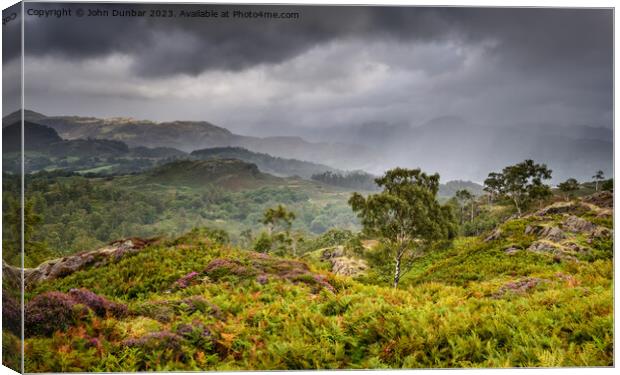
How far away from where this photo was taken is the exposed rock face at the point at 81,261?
7.98 metres

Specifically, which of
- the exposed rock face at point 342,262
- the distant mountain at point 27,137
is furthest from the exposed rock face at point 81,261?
the exposed rock face at point 342,262

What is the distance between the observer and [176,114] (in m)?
9.00

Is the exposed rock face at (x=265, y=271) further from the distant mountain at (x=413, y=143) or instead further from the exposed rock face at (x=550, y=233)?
the exposed rock face at (x=550, y=233)

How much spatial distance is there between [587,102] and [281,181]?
7.18 m

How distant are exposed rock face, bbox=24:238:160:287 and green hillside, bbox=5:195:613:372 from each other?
0.09 m

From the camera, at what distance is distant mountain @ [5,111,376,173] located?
8.86 meters

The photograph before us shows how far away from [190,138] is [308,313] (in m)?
4.60

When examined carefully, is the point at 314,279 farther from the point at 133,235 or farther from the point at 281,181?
the point at 133,235

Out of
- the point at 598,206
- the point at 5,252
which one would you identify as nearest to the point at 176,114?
the point at 5,252

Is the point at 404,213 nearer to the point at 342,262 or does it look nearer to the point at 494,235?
the point at 342,262

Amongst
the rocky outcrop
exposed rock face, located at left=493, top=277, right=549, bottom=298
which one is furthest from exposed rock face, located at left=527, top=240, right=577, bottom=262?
exposed rock face, located at left=493, top=277, right=549, bottom=298

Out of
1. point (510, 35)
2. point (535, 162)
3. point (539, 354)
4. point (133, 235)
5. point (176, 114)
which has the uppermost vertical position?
point (510, 35)

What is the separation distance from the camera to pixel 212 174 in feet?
37.8

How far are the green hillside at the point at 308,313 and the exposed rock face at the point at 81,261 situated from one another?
0.09 m
